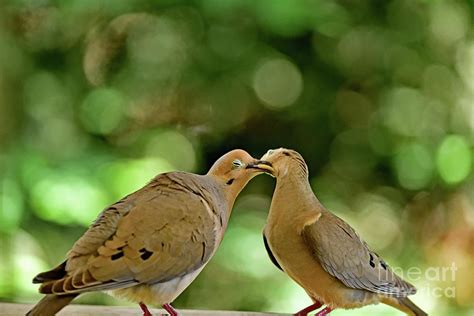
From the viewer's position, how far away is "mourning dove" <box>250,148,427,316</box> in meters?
1.20

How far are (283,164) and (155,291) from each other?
0.92ft

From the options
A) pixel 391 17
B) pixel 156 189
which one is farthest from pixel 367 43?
pixel 156 189

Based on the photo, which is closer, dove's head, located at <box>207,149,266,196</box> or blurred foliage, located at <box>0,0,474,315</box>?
dove's head, located at <box>207,149,266,196</box>

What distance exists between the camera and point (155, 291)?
1.14m

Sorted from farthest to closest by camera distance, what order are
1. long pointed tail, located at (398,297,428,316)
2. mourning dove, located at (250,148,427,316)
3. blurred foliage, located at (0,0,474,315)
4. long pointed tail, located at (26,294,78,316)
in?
blurred foliage, located at (0,0,474,315) < long pointed tail, located at (398,297,428,316) < mourning dove, located at (250,148,427,316) < long pointed tail, located at (26,294,78,316)

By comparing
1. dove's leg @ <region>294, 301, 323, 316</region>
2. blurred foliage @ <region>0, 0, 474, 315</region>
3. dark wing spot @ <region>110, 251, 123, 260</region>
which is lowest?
dark wing spot @ <region>110, 251, 123, 260</region>

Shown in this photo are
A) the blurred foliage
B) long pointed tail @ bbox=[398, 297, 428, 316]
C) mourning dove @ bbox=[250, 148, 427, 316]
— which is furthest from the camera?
the blurred foliage

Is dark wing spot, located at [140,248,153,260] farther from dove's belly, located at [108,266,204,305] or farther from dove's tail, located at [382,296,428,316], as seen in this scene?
dove's tail, located at [382,296,428,316]

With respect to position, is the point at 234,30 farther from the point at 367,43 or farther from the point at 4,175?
the point at 4,175

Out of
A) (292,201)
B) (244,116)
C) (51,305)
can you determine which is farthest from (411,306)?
(51,305)

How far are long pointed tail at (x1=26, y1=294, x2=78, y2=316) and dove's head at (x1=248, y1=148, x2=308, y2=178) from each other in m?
0.36

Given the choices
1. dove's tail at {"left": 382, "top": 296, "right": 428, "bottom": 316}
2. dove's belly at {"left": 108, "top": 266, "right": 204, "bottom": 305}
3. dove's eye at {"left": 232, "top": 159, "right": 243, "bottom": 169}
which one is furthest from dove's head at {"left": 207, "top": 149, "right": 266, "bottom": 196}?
dove's tail at {"left": 382, "top": 296, "right": 428, "bottom": 316}

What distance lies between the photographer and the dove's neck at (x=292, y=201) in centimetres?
122

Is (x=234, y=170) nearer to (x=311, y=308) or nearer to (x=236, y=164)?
(x=236, y=164)
